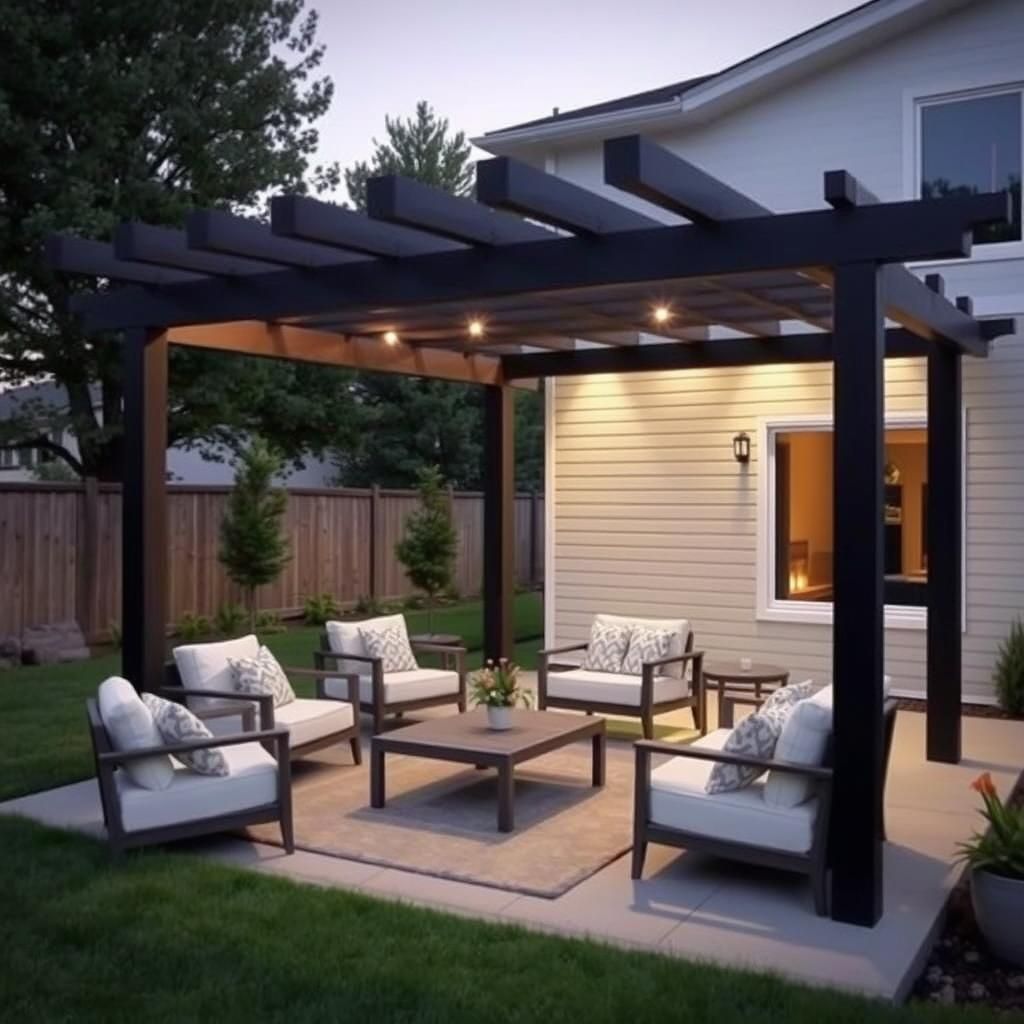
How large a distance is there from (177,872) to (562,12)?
10775 millimetres

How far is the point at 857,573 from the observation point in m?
4.74

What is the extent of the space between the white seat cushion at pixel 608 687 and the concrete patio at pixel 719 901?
2.17m

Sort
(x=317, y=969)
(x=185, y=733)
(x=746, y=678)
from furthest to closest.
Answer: (x=746, y=678) → (x=185, y=733) → (x=317, y=969)

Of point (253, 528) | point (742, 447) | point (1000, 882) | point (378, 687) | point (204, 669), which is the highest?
point (742, 447)

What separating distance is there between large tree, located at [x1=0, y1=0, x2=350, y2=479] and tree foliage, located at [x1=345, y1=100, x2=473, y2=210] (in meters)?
12.1

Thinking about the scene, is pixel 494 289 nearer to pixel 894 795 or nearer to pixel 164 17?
pixel 894 795

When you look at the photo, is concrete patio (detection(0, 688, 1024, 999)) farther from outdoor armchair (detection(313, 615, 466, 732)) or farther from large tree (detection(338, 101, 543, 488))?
large tree (detection(338, 101, 543, 488))

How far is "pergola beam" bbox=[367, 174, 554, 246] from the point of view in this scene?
4.90 meters

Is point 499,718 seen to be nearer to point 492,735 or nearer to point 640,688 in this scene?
point 492,735

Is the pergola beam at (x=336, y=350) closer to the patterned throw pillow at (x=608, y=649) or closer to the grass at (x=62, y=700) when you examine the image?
the patterned throw pillow at (x=608, y=649)

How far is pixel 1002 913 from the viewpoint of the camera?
4355 mm

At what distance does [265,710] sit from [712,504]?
533cm

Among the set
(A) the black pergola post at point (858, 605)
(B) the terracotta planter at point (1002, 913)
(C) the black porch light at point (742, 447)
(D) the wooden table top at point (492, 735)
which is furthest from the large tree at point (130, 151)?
(B) the terracotta planter at point (1002, 913)

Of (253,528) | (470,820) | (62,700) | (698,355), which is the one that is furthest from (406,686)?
(253,528)
